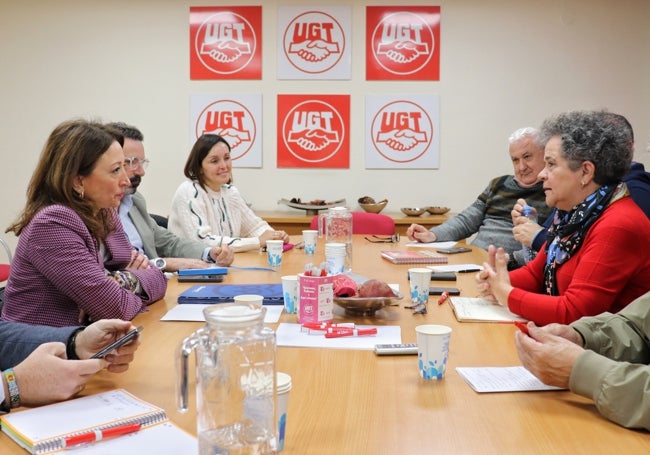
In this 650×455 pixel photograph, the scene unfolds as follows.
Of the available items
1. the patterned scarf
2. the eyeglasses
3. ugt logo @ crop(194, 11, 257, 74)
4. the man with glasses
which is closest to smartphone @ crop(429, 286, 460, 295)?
the patterned scarf

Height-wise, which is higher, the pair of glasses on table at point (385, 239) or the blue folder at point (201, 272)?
the blue folder at point (201, 272)

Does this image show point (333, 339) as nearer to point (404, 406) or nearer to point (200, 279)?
point (404, 406)

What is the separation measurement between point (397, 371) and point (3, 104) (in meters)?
5.25

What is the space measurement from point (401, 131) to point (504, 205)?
5.45 ft

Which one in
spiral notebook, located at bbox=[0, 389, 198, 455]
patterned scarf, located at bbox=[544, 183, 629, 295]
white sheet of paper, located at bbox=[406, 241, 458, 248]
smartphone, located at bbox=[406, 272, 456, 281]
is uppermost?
patterned scarf, located at bbox=[544, 183, 629, 295]

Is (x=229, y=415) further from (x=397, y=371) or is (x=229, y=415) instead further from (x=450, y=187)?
(x=450, y=187)

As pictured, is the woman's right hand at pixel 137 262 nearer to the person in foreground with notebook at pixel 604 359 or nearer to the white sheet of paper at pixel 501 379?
the white sheet of paper at pixel 501 379

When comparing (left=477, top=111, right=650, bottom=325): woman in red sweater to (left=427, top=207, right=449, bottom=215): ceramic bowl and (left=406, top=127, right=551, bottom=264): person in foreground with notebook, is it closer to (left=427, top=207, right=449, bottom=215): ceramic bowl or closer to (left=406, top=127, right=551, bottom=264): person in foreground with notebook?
(left=406, top=127, right=551, bottom=264): person in foreground with notebook

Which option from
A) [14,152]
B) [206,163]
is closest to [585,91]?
[206,163]

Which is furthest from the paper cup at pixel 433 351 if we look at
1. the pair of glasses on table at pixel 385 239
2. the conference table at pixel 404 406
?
the pair of glasses on table at pixel 385 239

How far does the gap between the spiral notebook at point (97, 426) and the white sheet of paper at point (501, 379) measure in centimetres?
61

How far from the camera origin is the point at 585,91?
5430 mm

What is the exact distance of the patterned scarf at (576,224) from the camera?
6.59ft

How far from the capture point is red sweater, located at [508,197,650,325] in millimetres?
1883
